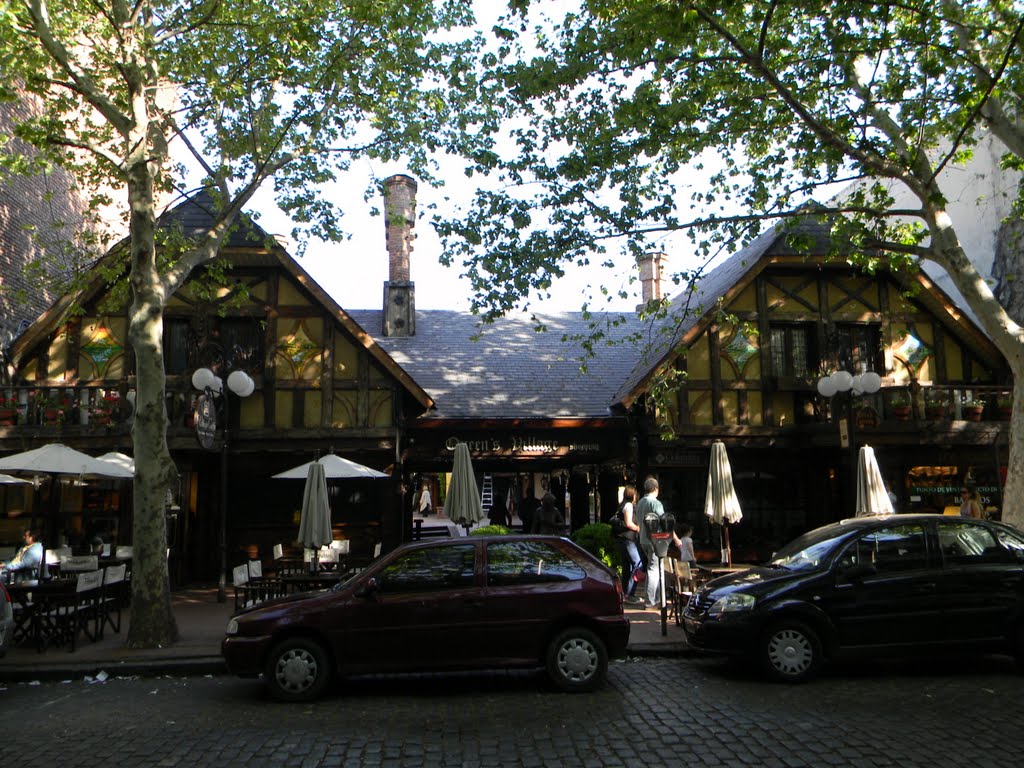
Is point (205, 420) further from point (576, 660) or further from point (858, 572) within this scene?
point (858, 572)

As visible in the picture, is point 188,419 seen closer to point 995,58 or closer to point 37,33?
point 37,33

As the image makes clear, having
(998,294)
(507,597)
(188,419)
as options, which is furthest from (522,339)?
(507,597)

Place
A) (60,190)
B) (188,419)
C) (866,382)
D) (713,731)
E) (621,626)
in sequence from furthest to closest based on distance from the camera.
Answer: (60,190) → (188,419) → (866,382) → (621,626) → (713,731)

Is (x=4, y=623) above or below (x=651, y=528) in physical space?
below

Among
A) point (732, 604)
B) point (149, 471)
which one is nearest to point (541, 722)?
point (732, 604)

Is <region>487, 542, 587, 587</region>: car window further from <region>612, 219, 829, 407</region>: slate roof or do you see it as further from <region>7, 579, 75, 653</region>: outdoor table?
<region>612, 219, 829, 407</region>: slate roof

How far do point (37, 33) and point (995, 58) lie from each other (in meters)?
12.1

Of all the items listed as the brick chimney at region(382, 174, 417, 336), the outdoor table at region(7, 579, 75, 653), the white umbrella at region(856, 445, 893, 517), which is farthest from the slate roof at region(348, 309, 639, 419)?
the outdoor table at region(7, 579, 75, 653)

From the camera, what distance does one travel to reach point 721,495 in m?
13.4

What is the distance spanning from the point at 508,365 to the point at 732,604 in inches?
449

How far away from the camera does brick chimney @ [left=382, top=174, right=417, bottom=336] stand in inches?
792

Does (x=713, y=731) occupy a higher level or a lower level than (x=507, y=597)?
lower

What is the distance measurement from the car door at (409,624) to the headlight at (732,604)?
7.85 feet

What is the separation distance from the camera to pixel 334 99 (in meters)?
11.6
